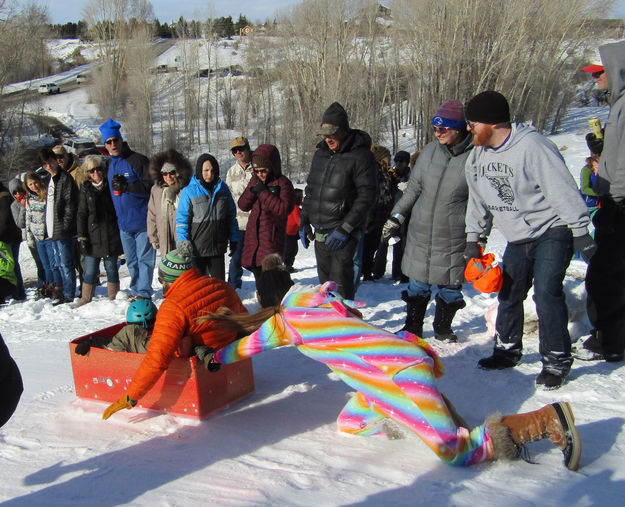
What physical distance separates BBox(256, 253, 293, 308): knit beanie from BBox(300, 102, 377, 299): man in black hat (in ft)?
4.10

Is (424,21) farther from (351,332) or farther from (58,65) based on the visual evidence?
(58,65)

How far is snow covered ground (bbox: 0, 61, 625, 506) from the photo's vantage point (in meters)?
2.69

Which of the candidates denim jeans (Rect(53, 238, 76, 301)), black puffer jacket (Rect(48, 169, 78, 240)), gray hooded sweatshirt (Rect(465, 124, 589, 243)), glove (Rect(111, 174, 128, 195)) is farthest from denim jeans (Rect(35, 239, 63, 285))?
gray hooded sweatshirt (Rect(465, 124, 589, 243))

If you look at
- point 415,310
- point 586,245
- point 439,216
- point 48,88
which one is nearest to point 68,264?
point 415,310

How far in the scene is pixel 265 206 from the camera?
5.77 m

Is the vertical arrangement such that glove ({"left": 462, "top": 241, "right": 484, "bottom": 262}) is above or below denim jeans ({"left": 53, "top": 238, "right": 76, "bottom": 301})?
above

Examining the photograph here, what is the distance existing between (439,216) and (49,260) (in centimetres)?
589

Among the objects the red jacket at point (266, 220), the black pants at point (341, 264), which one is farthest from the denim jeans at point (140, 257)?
the black pants at point (341, 264)

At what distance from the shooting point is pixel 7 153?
28.7 metres

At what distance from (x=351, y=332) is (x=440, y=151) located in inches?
87.4

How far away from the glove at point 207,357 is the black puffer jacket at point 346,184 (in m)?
1.87

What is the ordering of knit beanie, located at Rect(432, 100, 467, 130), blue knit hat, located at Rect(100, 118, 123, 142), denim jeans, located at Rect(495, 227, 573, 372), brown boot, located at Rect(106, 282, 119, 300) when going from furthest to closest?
brown boot, located at Rect(106, 282, 119, 300) < blue knit hat, located at Rect(100, 118, 123, 142) < knit beanie, located at Rect(432, 100, 467, 130) < denim jeans, located at Rect(495, 227, 573, 372)

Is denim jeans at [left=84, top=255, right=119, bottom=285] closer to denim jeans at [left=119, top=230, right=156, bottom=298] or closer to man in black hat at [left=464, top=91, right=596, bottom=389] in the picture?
denim jeans at [left=119, top=230, right=156, bottom=298]

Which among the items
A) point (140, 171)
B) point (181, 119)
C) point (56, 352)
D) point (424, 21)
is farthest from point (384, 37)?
point (56, 352)
